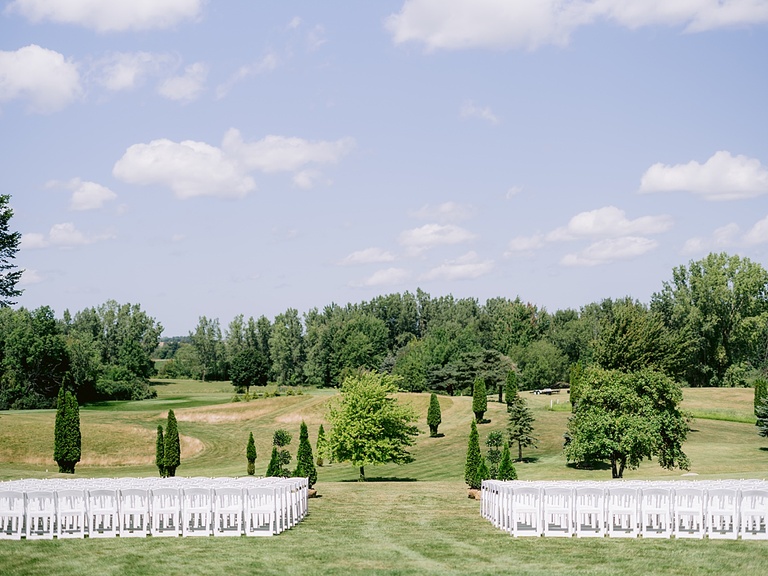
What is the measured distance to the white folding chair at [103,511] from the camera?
1884 cm

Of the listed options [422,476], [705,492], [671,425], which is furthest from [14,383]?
[705,492]

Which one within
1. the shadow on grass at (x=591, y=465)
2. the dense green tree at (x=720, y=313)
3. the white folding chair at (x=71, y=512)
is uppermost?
the dense green tree at (x=720, y=313)

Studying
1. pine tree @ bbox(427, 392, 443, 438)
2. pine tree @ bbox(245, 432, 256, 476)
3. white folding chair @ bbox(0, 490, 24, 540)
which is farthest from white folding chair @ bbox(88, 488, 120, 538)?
pine tree @ bbox(427, 392, 443, 438)

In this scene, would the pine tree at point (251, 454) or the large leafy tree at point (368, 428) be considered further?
the pine tree at point (251, 454)

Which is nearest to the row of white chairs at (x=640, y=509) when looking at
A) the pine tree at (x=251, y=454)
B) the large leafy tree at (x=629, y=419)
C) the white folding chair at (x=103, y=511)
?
the white folding chair at (x=103, y=511)

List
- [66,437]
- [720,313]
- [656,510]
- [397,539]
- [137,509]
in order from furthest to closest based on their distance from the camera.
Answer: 1. [720,313]
2. [66,437]
3. [137,509]
4. [656,510]
5. [397,539]

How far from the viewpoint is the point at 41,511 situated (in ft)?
61.5

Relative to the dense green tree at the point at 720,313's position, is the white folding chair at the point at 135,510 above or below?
below

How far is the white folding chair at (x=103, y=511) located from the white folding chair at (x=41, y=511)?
84 cm

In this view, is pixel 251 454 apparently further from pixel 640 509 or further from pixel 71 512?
pixel 640 509

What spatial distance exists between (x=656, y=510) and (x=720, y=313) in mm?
90949

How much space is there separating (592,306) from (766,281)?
30446 mm

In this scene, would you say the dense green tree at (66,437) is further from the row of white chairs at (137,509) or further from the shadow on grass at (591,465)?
the row of white chairs at (137,509)

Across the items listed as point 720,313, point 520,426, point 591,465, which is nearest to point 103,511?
point 591,465
